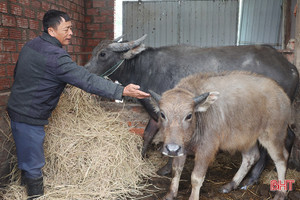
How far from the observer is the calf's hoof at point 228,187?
3877 millimetres

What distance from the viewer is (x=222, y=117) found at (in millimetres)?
3381

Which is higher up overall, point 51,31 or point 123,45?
point 51,31

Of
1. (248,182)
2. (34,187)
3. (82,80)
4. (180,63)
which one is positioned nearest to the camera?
(82,80)

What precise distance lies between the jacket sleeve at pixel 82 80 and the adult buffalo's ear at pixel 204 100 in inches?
33.9

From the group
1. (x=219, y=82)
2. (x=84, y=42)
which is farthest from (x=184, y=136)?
(x=84, y=42)

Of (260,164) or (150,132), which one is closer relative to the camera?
(260,164)

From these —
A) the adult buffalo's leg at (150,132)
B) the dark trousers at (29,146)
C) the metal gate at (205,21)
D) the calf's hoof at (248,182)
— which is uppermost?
the metal gate at (205,21)

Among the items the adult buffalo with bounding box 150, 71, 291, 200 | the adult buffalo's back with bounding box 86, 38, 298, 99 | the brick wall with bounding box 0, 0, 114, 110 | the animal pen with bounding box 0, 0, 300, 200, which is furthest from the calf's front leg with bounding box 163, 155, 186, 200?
the brick wall with bounding box 0, 0, 114, 110

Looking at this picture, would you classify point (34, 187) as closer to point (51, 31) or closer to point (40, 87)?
point (40, 87)

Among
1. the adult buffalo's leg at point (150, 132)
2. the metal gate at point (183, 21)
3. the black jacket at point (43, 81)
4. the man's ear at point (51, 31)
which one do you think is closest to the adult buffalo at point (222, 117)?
the black jacket at point (43, 81)

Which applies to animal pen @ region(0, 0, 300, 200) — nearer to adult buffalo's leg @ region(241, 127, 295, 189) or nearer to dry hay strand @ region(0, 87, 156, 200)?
dry hay strand @ region(0, 87, 156, 200)

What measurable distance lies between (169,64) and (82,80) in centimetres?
208

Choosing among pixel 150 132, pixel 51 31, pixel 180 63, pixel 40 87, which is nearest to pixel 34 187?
pixel 40 87

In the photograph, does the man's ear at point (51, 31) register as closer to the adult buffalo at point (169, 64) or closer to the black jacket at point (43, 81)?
the black jacket at point (43, 81)
